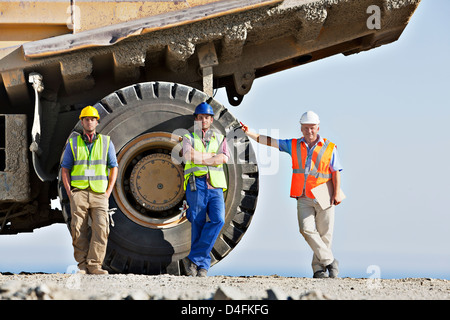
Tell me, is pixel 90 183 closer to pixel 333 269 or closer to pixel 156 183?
pixel 156 183

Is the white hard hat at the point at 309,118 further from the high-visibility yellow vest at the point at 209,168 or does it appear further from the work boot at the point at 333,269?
the work boot at the point at 333,269

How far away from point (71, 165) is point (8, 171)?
87 centimetres

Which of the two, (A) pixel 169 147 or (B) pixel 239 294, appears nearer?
(B) pixel 239 294

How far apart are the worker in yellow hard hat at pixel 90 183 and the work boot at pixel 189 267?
0.87m

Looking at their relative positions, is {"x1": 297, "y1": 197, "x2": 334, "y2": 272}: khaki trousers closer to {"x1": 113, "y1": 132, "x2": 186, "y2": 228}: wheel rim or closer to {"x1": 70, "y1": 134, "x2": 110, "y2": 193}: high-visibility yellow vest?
{"x1": 113, "y1": 132, "x2": 186, "y2": 228}: wheel rim

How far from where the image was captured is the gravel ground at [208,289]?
536 cm

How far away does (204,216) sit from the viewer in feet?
25.9

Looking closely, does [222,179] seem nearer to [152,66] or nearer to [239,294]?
[152,66]

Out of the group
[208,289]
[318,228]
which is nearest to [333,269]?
[318,228]

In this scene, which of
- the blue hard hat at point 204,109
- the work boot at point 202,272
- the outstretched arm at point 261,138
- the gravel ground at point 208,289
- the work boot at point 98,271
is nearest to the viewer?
the gravel ground at point 208,289

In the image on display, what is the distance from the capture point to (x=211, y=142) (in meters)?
7.97

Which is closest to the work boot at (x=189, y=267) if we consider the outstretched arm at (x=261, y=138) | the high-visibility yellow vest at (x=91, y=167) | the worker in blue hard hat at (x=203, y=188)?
the worker in blue hard hat at (x=203, y=188)
